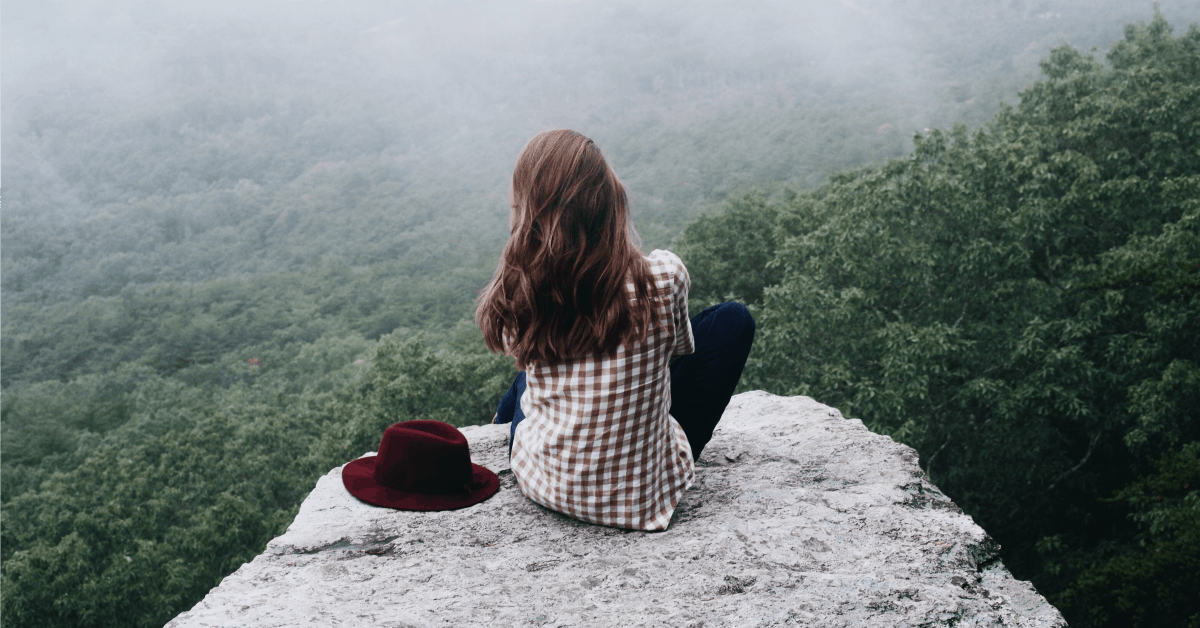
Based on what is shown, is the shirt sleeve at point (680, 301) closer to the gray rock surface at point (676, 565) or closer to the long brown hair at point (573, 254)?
the long brown hair at point (573, 254)

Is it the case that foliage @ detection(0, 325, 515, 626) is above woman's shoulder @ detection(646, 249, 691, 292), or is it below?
below

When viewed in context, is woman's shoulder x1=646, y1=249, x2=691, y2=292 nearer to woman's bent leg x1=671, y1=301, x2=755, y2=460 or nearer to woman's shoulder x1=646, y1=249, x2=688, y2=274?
woman's shoulder x1=646, y1=249, x2=688, y2=274

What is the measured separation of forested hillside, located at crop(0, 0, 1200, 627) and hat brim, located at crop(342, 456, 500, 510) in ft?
5.14

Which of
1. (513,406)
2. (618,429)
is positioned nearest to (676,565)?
(618,429)

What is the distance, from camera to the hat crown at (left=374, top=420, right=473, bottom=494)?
2900 millimetres

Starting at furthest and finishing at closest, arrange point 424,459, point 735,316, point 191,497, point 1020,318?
1. point 191,497
2. point 1020,318
3. point 424,459
4. point 735,316

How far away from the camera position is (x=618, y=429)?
2412 millimetres

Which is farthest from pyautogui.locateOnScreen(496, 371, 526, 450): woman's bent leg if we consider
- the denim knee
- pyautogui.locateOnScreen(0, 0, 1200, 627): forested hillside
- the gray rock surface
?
pyautogui.locateOnScreen(0, 0, 1200, 627): forested hillside

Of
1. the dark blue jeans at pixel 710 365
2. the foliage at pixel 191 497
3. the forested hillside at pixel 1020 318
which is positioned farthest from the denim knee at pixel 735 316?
the foliage at pixel 191 497

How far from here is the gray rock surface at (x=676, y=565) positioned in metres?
2.16

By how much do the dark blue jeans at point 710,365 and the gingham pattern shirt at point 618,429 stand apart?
0.36 feet

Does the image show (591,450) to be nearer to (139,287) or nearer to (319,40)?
(139,287)

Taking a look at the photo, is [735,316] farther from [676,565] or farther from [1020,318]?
[1020,318]

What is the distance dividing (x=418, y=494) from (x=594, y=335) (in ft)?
4.24
